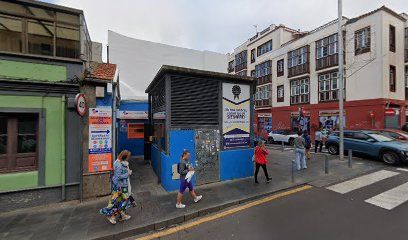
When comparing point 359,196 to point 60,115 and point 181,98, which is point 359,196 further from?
point 60,115

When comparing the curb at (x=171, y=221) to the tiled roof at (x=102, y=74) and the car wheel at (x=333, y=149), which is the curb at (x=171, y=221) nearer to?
the tiled roof at (x=102, y=74)

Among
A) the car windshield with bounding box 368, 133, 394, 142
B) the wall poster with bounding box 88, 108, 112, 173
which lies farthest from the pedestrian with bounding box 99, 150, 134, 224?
the car windshield with bounding box 368, 133, 394, 142

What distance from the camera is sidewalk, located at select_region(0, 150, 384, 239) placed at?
493cm

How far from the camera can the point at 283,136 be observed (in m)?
21.2

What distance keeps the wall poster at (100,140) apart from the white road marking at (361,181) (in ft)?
24.6

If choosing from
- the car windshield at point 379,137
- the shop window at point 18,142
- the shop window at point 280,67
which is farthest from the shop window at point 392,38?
the shop window at point 18,142

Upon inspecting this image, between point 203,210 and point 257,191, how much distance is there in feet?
7.35

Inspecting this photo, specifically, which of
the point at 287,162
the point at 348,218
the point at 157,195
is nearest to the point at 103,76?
the point at 157,195

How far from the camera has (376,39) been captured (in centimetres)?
1853

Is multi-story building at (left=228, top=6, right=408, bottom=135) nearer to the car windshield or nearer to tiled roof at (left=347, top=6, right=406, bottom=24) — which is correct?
tiled roof at (left=347, top=6, right=406, bottom=24)

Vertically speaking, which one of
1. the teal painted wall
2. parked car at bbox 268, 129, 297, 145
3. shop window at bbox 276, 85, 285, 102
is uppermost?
shop window at bbox 276, 85, 285, 102

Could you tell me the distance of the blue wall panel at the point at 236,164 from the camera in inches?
331

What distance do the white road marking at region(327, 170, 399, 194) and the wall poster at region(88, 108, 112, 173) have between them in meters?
7.51

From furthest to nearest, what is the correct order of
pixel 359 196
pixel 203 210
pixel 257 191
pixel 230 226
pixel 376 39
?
pixel 376 39 → pixel 257 191 → pixel 359 196 → pixel 203 210 → pixel 230 226
